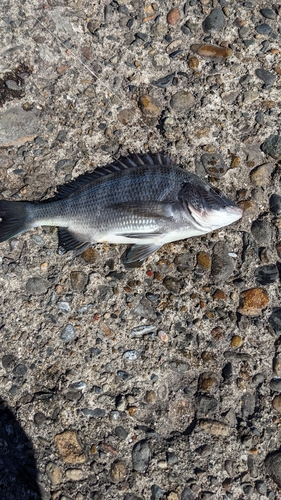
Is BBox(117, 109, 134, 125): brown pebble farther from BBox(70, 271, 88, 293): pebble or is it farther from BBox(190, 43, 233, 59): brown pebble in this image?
BBox(70, 271, 88, 293): pebble

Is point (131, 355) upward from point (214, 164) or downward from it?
downward

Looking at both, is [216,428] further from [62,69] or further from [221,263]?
[62,69]

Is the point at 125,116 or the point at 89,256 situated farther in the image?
the point at 125,116

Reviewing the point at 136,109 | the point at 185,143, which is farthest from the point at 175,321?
the point at 136,109

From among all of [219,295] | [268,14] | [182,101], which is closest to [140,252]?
[219,295]

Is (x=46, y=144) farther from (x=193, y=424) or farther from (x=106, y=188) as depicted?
(x=193, y=424)

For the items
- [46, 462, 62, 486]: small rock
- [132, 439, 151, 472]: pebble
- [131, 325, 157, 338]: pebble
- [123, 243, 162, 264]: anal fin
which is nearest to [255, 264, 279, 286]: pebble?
[123, 243, 162, 264]: anal fin

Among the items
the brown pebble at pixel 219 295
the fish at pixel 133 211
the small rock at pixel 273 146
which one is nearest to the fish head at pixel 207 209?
the fish at pixel 133 211

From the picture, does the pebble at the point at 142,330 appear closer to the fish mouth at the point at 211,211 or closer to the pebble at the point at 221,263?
the pebble at the point at 221,263
